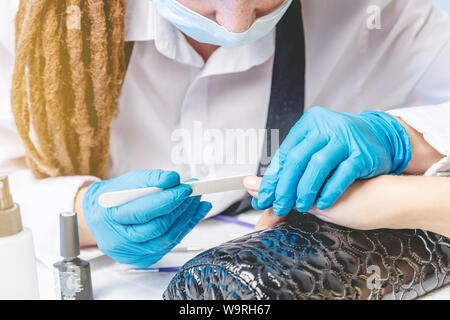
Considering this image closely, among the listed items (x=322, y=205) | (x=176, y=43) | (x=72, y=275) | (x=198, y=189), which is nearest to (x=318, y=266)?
(x=322, y=205)

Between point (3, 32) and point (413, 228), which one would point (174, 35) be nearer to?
point (3, 32)

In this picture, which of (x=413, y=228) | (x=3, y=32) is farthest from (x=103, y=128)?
(x=413, y=228)

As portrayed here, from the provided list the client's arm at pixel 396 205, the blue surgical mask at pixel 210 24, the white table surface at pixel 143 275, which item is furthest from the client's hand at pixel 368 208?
the blue surgical mask at pixel 210 24

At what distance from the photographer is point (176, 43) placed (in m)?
0.69

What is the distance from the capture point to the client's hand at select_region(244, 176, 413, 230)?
1.73ft

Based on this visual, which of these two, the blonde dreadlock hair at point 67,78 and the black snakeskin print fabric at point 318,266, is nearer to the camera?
the black snakeskin print fabric at point 318,266

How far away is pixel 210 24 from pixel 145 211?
257 millimetres

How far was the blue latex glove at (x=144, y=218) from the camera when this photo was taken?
58 centimetres

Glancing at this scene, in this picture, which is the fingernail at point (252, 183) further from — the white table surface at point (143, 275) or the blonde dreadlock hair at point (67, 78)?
the blonde dreadlock hair at point (67, 78)

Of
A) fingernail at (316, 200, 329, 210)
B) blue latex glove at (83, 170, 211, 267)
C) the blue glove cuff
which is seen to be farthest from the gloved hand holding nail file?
the blue glove cuff

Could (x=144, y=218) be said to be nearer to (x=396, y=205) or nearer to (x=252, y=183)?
(x=252, y=183)

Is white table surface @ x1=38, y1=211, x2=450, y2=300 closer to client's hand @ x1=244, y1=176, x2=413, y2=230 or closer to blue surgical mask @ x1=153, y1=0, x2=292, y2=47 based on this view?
client's hand @ x1=244, y1=176, x2=413, y2=230

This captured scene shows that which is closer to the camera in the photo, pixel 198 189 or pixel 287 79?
pixel 198 189

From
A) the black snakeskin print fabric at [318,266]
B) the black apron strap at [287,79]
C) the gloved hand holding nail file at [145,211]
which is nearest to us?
the black snakeskin print fabric at [318,266]
